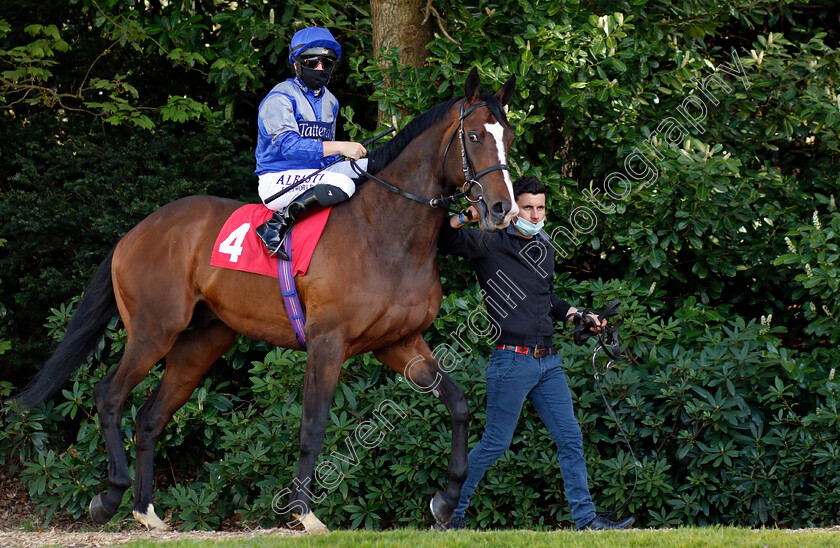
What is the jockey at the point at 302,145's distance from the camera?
4.83 m

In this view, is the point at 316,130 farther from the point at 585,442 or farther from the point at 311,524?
the point at 585,442

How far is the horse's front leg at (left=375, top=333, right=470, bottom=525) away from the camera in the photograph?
4.95m

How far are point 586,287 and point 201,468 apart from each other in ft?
12.6

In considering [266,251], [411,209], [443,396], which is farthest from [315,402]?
[411,209]

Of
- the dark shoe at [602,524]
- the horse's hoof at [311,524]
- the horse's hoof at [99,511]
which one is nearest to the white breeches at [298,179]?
the horse's hoof at [311,524]

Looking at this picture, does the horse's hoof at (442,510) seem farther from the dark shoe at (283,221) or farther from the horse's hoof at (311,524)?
the dark shoe at (283,221)

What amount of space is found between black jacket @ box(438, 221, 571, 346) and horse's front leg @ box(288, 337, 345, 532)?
963mm

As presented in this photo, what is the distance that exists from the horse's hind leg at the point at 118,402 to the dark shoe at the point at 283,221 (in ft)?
3.60

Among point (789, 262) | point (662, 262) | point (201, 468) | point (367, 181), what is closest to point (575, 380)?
point (662, 262)

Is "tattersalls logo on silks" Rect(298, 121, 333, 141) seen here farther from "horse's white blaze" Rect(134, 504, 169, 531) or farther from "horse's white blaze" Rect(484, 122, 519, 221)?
"horse's white blaze" Rect(134, 504, 169, 531)

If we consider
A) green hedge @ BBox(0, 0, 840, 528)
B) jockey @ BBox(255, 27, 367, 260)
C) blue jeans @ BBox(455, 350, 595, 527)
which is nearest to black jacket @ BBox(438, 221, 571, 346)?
blue jeans @ BBox(455, 350, 595, 527)

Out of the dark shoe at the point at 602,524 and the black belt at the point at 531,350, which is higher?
the black belt at the point at 531,350

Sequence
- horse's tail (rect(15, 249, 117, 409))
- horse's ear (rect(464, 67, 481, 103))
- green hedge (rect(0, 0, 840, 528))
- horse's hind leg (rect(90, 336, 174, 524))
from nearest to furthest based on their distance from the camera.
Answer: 1. horse's ear (rect(464, 67, 481, 103))
2. horse's hind leg (rect(90, 336, 174, 524))
3. horse's tail (rect(15, 249, 117, 409))
4. green hedge (rect(0, 0, 840, 528))

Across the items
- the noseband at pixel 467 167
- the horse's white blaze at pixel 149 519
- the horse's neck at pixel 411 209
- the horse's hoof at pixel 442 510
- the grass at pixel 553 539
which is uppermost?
the noseband at pixel 467 167
